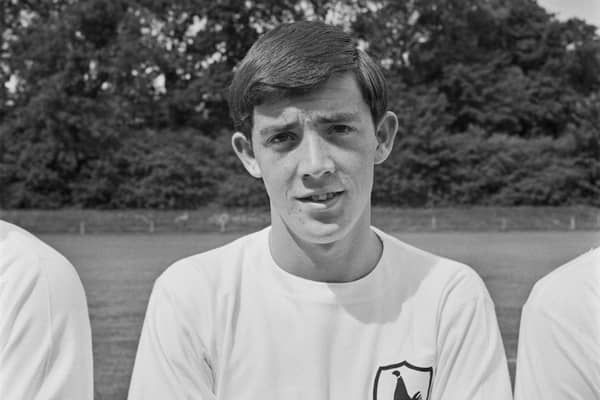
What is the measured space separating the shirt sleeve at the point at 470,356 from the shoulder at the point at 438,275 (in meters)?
0.03

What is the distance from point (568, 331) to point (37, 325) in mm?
1383

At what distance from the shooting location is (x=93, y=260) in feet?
89.2

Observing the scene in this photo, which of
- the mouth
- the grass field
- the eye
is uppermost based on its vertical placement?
the eye

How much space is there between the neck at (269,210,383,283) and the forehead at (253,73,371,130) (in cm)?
36

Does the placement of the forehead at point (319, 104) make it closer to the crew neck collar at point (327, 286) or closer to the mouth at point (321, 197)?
the mouth at point (321, 197)

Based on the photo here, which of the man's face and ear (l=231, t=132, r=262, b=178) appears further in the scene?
ear (l=231, t=132, r=262, b=178)

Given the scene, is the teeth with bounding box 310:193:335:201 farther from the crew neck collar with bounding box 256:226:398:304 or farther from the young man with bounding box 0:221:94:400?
the young man with bounding box 0:221:94:400

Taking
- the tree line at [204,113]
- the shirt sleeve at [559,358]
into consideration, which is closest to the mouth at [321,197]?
the shirt sleeve at [559,358]

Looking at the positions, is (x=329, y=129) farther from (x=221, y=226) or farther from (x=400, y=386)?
(x=221, y=226)

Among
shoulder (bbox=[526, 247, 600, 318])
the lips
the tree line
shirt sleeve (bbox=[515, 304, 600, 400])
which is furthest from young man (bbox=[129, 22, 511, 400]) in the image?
the tree line

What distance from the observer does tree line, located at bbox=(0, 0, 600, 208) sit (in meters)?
48.1

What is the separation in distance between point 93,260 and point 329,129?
2494cm

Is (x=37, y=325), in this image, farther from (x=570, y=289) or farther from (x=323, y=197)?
(x=570, y=289)

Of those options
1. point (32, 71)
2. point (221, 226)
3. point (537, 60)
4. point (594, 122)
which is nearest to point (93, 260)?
point (221, 226)
